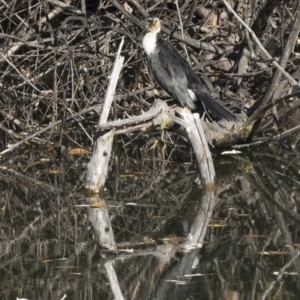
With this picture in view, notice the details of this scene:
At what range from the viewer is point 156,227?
5824 mm

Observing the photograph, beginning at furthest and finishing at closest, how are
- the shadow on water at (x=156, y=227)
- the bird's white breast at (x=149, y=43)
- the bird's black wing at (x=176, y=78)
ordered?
the bird's white breast at (x=149, y=43) → the bird's black wing at (x=176, y=78) → the shadow on water at (x=156, y=227)

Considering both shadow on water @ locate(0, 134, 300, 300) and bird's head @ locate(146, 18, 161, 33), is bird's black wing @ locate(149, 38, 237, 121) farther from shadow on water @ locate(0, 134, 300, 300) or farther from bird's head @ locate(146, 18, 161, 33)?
shadow on water @ locate(0, 134, 300, 300)

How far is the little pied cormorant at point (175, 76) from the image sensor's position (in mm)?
7344

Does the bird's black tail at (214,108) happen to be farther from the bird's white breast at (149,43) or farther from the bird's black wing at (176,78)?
the bird's white breast at (149,43)

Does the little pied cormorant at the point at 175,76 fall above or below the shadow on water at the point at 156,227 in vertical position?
above

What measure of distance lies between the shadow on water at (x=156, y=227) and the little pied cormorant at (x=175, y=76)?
0.69 metres

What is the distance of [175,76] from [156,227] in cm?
199

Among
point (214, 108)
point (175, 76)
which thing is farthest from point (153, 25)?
point (214, 108)

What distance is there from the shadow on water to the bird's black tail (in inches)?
22.7

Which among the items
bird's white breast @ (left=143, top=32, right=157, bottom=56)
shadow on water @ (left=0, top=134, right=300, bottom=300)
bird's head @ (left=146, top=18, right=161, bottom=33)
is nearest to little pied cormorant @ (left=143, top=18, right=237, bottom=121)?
bird's white breast @ (left=143, top=32, right=157, bottom=56)

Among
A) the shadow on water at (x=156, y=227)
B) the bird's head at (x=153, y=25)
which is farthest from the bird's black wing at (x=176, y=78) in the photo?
the shadow on water at (x=156, y=227)

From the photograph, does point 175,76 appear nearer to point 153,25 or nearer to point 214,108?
point 214,108

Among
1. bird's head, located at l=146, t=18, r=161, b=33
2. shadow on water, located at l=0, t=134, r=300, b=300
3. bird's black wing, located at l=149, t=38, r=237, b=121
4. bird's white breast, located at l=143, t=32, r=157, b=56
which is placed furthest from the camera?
bird's head, located at l=146, t=18, r=161, b=33

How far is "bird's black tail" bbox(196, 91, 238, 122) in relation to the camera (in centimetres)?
743
